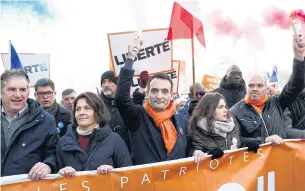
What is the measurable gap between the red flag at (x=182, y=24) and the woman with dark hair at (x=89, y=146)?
314cm

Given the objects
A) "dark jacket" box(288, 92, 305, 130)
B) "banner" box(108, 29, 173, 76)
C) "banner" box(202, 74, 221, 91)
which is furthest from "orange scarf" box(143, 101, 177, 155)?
"banner" box(202, 74, 221, 91)

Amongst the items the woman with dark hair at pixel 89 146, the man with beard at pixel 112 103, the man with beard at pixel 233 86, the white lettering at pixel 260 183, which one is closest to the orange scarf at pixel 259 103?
the white lettering at pixel 260 183

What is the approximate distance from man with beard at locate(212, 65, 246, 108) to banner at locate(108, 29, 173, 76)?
3.01 ft

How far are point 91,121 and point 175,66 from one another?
170 inches

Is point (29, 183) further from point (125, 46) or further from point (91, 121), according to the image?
point (125, 46)

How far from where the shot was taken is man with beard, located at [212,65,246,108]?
21.1ft

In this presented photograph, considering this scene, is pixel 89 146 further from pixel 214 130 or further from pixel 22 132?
pixel 214 130

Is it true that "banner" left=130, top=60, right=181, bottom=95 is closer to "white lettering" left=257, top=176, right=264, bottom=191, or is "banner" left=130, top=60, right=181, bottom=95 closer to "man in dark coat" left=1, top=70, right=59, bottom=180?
"white lettering" left=257, top=176, right=264, bottom=191

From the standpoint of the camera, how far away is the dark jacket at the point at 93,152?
140 inches

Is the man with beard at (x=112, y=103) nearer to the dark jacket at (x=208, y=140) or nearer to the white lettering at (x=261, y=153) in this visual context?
the dark jacket at (x=208, y=140)

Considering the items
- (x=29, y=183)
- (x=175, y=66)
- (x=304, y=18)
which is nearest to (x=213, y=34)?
(x=175, y=66)

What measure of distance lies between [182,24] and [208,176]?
128 inches

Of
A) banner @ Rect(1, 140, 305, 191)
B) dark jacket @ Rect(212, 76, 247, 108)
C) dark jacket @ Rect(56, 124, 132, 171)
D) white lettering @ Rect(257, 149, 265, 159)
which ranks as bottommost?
banner @ Rect(1, 140, 305, 191)

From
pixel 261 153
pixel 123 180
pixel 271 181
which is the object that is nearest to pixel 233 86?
pixel 261 153
